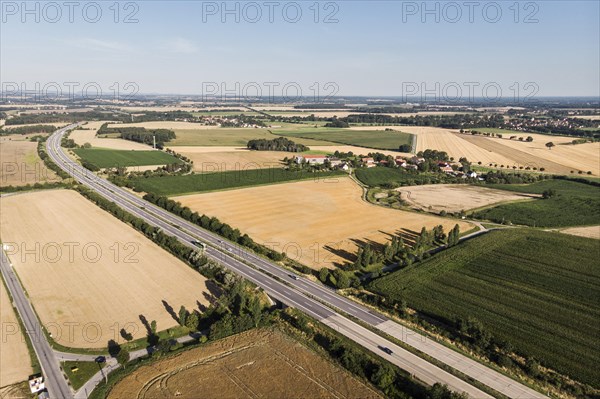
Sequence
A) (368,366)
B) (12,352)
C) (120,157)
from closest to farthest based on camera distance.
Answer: (368,366), (12,352), (120,157)

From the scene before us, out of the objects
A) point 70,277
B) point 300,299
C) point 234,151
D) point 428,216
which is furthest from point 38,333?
point 234,151

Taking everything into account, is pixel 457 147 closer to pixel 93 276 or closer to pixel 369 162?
pixel 369 162

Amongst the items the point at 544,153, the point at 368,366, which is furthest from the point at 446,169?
the point at 368,366

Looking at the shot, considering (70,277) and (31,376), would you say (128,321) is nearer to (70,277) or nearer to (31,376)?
(31,376)

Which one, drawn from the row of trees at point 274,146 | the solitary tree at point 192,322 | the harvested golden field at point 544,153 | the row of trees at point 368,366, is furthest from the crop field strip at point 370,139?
the solitary tree at point 192,322

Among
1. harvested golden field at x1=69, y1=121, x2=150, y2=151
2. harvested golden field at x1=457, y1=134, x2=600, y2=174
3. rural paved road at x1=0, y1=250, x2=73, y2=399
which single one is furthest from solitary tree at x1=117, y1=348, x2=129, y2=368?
harvested golden field at x1=457, y1=134, x2=600, y2=174

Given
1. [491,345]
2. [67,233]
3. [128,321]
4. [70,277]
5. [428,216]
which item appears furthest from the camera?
[428,216]
